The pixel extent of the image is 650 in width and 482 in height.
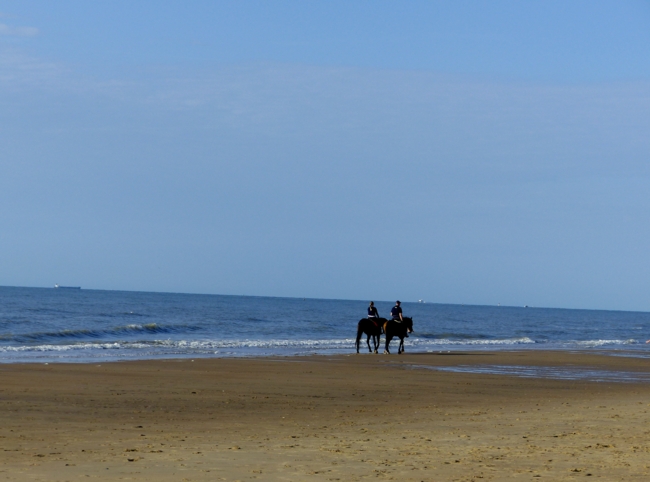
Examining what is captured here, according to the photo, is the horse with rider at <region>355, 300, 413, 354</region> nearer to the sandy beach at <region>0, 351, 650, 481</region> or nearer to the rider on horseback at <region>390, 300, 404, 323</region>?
the rider on horseback at <region>390, 300, 404, 323</region>

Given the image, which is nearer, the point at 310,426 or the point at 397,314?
the point at 310,426

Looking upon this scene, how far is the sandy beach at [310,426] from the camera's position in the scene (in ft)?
28.3

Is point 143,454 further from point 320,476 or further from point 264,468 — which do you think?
point 320,476

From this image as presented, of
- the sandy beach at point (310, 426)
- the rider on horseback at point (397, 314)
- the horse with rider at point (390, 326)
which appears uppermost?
the rider on horseback at point (397, 314)

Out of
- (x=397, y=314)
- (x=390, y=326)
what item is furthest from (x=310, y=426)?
(x=397, y=314)

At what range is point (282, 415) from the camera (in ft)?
44.3

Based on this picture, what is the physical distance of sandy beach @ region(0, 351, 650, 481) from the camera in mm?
8625

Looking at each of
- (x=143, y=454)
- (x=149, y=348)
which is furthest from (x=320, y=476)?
(x=149, y=348)

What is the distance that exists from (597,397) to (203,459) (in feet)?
35.9

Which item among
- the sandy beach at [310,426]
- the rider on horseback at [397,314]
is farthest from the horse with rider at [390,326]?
the sandy beach at [310,426]

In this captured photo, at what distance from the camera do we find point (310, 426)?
40.0ft

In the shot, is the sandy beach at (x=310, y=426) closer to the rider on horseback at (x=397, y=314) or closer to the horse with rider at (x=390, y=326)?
the horse with rider at (x=390, y=326)

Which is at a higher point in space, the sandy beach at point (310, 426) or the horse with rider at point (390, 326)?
the horse with rider at point (390, 326)

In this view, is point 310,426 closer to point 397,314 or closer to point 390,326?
point 390,326
